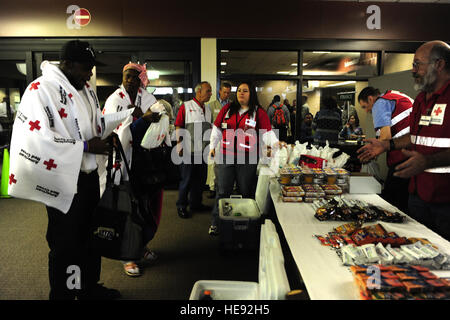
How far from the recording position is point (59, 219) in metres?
1.77

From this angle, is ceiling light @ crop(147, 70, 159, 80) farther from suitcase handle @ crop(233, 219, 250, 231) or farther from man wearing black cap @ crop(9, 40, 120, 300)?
man wearing black cap @ crop(9, 40, 120, 300)

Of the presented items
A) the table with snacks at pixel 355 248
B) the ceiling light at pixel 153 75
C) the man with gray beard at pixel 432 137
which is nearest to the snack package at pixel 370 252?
the table with snacks at pixel 355 248

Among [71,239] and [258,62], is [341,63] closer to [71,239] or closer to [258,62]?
[258,62]

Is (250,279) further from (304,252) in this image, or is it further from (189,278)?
(304,252)

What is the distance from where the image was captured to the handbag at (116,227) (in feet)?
5.73

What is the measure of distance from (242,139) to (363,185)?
1153 millimetres

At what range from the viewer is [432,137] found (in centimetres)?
181

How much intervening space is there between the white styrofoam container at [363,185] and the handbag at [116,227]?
1613 millimetres

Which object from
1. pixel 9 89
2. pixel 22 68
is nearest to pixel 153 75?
pixel 22 68

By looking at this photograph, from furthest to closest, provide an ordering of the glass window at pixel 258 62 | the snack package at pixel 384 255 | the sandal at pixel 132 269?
the glass window at pixel 258 62 → the sandal at pixel 132 269 → the snack package at pixel 384 255

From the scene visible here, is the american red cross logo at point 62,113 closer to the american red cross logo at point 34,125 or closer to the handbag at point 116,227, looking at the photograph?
the american red cross logo at point 34,125

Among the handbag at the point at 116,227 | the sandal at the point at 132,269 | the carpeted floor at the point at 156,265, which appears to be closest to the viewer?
the handbag at the point at 116,227

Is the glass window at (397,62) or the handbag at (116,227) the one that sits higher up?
the glass window at (397,62)

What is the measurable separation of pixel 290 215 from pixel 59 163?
1334 millimetres
